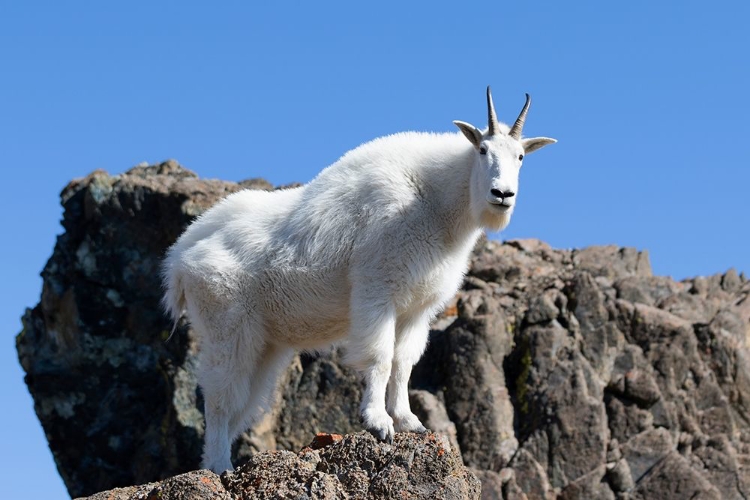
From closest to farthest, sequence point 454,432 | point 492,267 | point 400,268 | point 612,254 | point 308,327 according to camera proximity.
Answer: point 400,268 < point 308,327 < point 454,432 < point 492,267 < point 612,254

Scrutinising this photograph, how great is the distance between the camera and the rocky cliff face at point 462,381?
21.5m

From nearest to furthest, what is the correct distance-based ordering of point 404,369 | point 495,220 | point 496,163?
point 496,163 → point 495,220 → point 404,369

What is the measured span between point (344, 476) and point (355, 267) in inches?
82.2

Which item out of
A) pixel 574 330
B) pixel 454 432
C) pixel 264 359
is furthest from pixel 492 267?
pixel 264 359

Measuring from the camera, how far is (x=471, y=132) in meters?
11.0

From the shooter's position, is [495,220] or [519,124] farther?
[519,124]

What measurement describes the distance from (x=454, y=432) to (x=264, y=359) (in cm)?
1032

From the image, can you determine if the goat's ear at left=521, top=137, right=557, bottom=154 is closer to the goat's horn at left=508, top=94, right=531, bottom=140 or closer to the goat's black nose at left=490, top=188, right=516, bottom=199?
the goat's horn at left=508, top=94, right=531, bottom=140

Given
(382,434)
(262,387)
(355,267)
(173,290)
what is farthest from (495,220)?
(173,290)

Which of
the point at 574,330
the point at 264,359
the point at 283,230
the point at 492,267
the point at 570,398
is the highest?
the point at 492,267

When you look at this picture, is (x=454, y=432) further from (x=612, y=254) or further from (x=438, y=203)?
(x=438, y=203)

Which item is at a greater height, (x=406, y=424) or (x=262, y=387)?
(x=262, y=387)

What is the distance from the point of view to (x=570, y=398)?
21875 mm

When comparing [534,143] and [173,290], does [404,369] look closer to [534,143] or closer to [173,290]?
[534,143]
